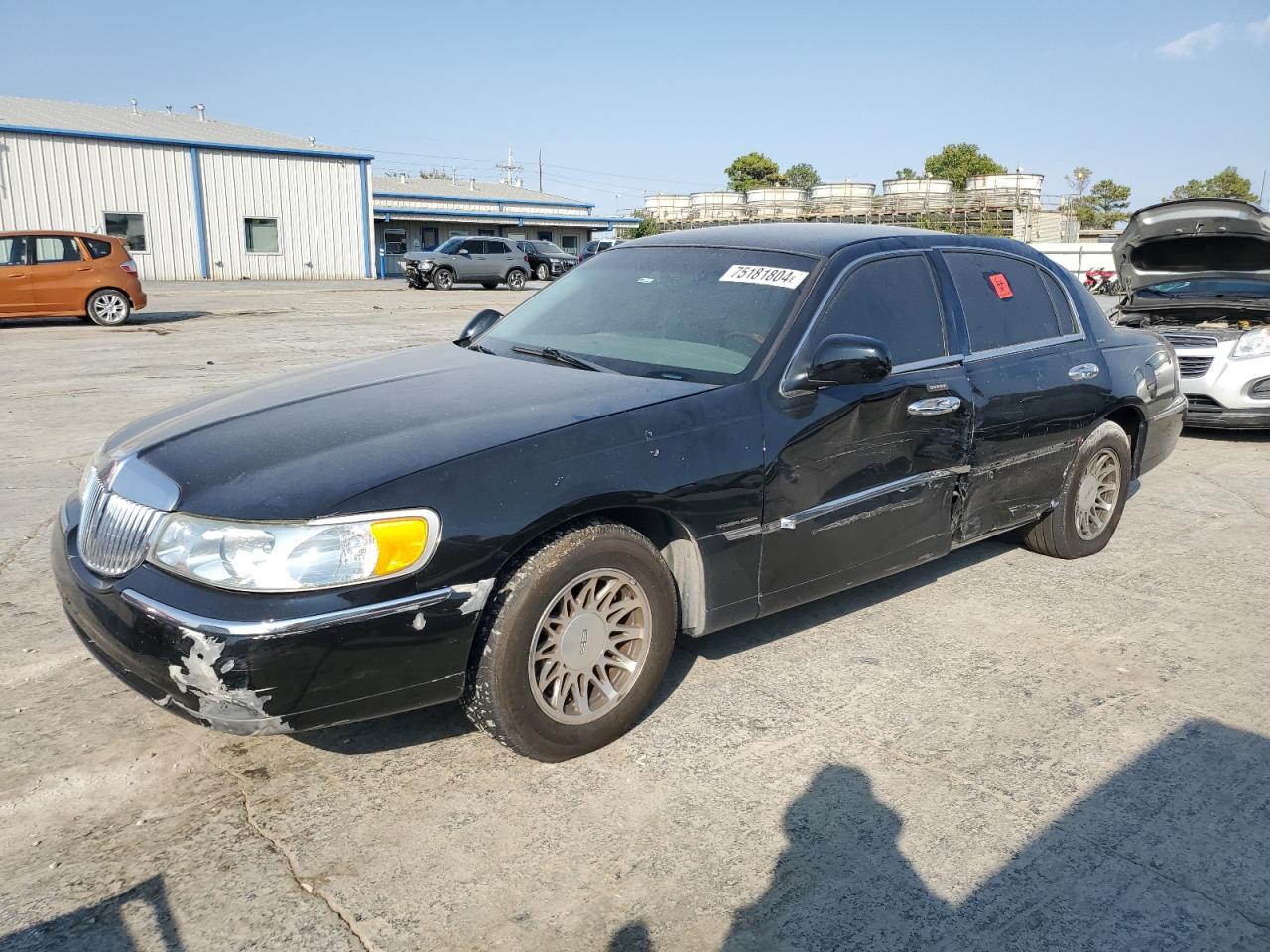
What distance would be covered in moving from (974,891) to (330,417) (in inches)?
92.1

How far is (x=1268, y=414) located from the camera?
8.32 metres

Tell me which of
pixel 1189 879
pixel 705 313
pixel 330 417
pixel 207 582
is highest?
pixel 705 313

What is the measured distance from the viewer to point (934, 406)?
4.06 meters

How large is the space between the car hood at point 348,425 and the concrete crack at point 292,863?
2.87 feet

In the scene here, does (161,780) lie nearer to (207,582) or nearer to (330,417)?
(207,582)

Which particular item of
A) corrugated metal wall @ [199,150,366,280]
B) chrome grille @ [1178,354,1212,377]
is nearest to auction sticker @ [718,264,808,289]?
chrome grille @ [1178,354,1212,377]

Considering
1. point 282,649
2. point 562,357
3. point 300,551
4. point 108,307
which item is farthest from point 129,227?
point 282,649

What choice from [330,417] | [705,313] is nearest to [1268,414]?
[705,313]

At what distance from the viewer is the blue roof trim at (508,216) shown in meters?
48.9

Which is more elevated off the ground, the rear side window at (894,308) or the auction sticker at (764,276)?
the auction sticker at (764,276)

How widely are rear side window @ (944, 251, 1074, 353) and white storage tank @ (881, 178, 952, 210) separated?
58376 millimetres

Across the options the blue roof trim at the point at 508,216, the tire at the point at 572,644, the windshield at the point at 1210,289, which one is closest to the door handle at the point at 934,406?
the tire at the point at 572,644

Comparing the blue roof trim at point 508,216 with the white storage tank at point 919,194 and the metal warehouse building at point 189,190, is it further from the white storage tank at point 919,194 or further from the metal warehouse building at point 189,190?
the white storage tank at point 919,194

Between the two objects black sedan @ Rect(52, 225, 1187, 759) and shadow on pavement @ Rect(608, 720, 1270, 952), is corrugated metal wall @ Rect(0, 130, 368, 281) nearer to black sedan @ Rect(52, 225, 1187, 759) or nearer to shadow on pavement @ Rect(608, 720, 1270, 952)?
black sedan @ Rect(52, 225, 1187, 759)
